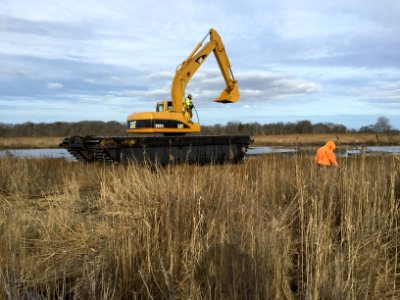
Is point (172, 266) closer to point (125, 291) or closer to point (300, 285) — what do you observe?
point (125, 291)

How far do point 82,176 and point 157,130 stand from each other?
5.08m

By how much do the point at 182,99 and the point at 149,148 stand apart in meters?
3.55

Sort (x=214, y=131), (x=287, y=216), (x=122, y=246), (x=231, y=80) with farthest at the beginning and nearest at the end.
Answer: (x=214, y=131) → (x=231, y=80) → (x=287, y=216) → (x=122, y=246)

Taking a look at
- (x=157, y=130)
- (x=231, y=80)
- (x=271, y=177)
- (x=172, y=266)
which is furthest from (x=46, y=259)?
(x=231, y=80)

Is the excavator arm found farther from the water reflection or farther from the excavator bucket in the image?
the water reflection

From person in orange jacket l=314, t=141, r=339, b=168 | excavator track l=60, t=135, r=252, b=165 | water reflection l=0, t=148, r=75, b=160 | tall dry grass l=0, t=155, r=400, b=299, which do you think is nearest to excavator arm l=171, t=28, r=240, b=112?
excavator track l=60, t=135, r=252, b=165

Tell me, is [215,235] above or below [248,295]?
above

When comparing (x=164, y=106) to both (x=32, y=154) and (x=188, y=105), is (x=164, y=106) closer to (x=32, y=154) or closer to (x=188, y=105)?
(x=188, y=105)

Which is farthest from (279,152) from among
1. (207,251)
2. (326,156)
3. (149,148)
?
(207,251)

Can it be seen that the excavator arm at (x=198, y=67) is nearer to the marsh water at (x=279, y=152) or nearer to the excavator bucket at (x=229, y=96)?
the excavator bucket at (x=229, y=96)

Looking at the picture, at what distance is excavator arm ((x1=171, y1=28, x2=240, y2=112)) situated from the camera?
16.3 metres

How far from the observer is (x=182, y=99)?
1641cm

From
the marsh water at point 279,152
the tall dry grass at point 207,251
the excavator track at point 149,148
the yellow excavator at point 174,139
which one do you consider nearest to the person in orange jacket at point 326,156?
the marsh water at point 279,152

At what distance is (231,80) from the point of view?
58.9 feet
